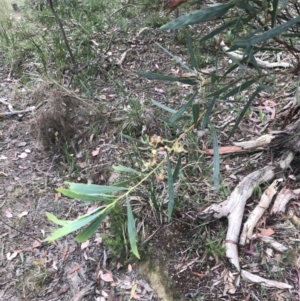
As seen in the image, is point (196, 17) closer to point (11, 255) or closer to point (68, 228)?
point (68, 228)

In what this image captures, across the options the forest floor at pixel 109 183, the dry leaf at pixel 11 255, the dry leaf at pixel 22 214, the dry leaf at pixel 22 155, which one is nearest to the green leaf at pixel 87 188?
the forest floor at pixel 109 183

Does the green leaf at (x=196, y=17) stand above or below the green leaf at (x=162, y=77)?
above

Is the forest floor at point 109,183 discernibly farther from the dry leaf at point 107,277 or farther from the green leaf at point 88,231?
the green leaf at point 88,231

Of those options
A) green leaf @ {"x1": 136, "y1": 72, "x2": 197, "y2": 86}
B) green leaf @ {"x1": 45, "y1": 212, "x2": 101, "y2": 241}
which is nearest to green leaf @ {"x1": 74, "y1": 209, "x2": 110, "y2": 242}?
green leaf @ {"x1": 45, "y1": 212, "x2": 101, "y2": 241}

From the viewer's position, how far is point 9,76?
3.53 metres

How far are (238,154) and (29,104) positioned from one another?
178 centimetres

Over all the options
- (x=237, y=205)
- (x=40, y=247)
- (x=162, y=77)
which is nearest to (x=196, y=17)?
(x=162, y=77)

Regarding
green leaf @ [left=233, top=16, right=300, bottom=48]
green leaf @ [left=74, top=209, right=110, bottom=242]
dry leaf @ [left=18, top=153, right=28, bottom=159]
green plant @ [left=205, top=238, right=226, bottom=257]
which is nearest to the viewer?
green leaf @ [left=233, top=16, right=300, bottom=48]

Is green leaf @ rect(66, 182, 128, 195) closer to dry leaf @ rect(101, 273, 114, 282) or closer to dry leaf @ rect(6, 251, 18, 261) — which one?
dry leaf @ rect(101, 273, 114, 282)

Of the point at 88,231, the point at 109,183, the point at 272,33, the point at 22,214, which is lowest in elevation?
the point at 22,214

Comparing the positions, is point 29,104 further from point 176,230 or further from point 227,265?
point 227,265

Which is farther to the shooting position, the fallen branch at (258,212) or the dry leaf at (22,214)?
the dry leaf at (22,214)

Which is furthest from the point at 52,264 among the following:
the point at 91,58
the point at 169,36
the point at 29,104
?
the point at 169,36

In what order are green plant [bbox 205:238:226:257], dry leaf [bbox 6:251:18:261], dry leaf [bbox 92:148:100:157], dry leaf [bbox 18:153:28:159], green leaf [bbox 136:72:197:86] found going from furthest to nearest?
1. dry leaf [bbox 18:153:28:159]
2. dry leaf [bbox 92:148:100:157]
3. dry leaf [bbox 6:251:18:261]
4. green plant [bbox 205:238:226:257]
5. green leaf [bbox 136:72:197:86]
